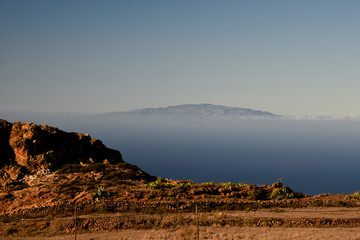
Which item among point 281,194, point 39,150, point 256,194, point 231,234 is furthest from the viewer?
point 39,150

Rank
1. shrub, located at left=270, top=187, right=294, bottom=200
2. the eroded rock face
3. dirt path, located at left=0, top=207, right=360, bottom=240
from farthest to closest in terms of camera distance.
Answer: the eroded rock face → shrub, located at left=270, top=187, right=294, bottom=200 → dirt path, located at left=0, top=207, right=360, bottom=240

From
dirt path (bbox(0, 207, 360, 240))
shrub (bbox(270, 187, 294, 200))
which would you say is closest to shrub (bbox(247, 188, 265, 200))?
shrub (bbox(270, 187, 294, 200))

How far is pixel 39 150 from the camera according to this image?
119 feet

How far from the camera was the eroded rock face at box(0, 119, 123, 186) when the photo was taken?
34.6 meters

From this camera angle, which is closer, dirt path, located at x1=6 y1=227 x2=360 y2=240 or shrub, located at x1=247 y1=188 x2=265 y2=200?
dirt path, located at x1=6 y1=227 x2=360 y2=240

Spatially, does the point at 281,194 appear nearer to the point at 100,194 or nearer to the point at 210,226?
the point at 210,226

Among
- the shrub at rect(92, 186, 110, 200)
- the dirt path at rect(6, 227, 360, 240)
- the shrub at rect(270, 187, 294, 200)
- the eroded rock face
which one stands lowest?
the dirt path at rect(6, 227, 360, 240)

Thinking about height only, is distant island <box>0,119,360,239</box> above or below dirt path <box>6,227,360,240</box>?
above

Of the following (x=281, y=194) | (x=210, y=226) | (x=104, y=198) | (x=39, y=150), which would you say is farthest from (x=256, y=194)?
(x=39, y=150)

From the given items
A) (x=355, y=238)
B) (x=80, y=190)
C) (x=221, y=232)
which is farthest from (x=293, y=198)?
(x=80, y=190)

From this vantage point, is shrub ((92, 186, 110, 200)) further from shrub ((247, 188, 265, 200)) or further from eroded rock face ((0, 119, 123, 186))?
shrub ((247, 188, 265, 200))

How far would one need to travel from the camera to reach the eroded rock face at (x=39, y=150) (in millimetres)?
34562

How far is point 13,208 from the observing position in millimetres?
27547

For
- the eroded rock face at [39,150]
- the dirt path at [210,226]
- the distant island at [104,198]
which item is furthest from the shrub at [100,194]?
the eroded rock face at [39,150]
